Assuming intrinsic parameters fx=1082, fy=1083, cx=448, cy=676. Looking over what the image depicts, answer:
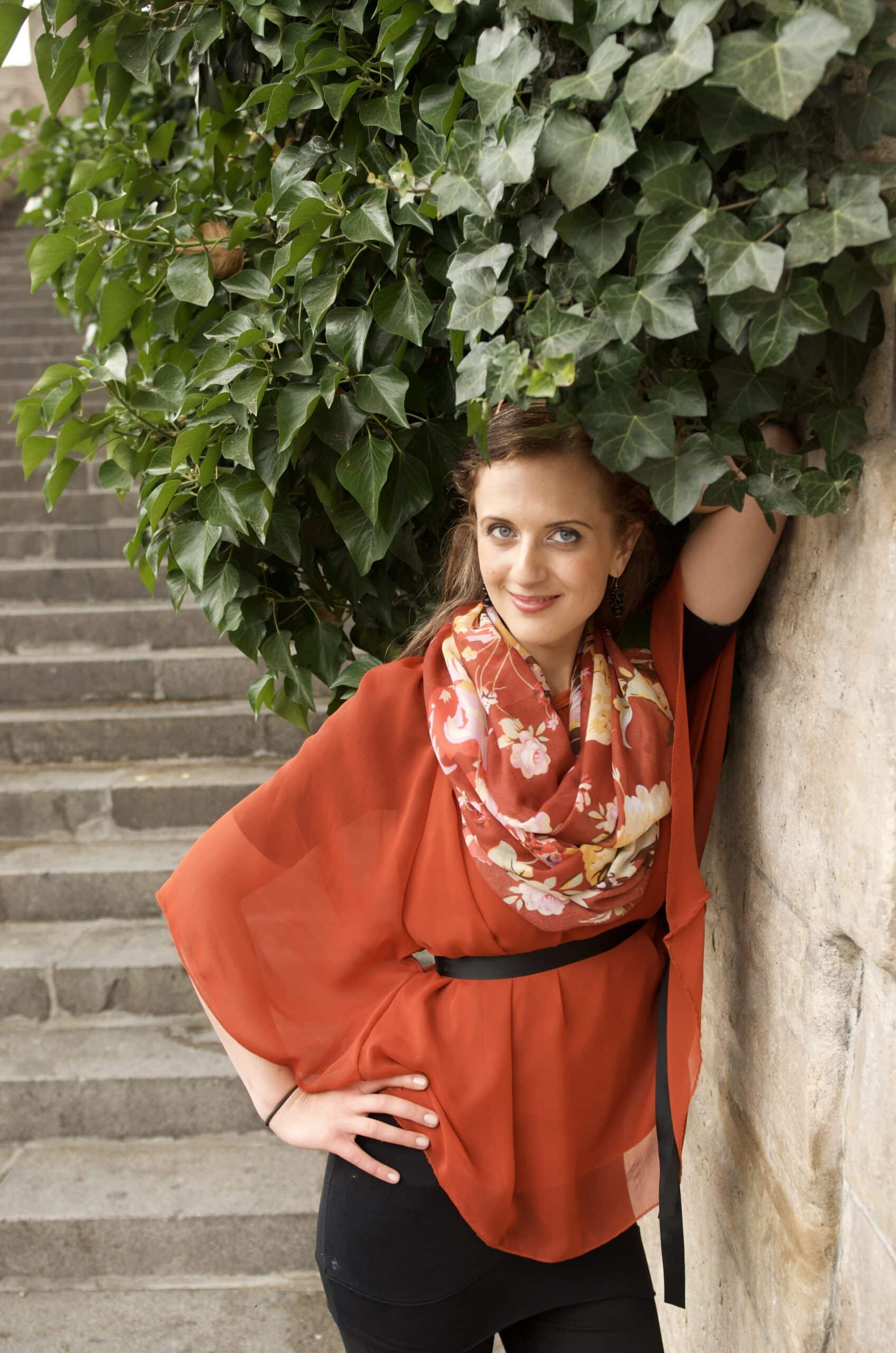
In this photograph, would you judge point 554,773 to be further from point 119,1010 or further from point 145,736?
point 145,736

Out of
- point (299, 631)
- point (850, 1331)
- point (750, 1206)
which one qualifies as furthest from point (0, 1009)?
point (850, 1331)

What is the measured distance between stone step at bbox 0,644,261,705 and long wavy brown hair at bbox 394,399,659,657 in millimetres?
2125

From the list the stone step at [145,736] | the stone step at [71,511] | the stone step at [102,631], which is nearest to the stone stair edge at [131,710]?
the stone step at [145,736]

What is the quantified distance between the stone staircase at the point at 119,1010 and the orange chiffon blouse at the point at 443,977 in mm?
1213

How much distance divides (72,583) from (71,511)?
0.46 metres

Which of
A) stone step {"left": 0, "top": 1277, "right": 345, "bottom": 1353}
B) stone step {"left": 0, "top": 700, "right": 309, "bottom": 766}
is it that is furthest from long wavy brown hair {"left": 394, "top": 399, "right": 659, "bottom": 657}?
stone step {"left": 0, "top": 700, "right": 309, "bottom": 766}

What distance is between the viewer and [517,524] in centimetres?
106

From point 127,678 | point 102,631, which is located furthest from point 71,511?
point 127,678

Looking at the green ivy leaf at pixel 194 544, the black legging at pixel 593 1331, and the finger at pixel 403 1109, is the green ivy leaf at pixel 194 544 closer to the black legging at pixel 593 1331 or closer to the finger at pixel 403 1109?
the finger at pixel 403 1109

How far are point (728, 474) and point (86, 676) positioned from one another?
2978 millimetres

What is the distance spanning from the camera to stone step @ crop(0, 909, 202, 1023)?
107 inches

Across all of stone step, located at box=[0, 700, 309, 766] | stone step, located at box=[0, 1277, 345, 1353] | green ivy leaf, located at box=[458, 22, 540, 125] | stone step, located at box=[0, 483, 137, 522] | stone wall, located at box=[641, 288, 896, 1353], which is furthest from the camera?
stone step, located at box=[0, 483, 137, 522]

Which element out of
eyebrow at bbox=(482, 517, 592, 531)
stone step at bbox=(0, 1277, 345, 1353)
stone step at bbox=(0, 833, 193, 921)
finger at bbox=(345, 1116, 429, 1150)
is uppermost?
eyebrow at bbox=(482, 517, 592, 531)

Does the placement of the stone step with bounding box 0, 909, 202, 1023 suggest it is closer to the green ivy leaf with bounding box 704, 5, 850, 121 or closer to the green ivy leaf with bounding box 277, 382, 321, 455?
the green ivy leaf with bounding box 277, 382, 321, 455
